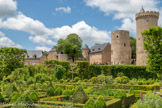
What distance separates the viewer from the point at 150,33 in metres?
21.3

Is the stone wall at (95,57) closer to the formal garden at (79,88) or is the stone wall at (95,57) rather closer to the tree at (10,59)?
the formal garden at (79,88)

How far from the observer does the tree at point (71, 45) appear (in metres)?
51.1

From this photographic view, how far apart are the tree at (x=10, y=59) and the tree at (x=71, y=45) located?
2205cm

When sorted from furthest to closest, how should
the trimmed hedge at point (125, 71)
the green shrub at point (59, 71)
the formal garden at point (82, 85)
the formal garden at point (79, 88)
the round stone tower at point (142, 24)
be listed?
1. the round stone tower at point (142, 24)
2. the green shrub at point (59, 71)
3. the trimmed hedge at point (125, 71)
4. the formal garden at point (82, 85)
5. the formal garden at point (79, 88)

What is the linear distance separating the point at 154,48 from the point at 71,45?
3243 cm

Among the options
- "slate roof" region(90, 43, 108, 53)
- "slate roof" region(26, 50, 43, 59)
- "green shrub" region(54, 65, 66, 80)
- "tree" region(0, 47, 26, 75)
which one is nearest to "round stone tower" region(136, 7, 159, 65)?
"slate roof" region(90, 43, 108, 53)

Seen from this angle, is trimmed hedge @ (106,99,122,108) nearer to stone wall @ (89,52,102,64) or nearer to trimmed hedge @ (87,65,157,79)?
trimmed hedge @ (87,65,157,79)

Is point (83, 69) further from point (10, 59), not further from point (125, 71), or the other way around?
point (10, 59)

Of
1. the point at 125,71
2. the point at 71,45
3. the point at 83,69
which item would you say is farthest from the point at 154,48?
the point at 71,45

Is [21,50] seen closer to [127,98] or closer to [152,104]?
[127,98]

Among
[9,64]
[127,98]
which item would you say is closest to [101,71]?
[9,64]

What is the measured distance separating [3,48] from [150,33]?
67.5 feet

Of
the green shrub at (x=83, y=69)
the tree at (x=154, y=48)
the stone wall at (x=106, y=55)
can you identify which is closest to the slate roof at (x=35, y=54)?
the stone wall at (x=106, y=55)

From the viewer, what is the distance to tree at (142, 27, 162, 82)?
20.3 metres
